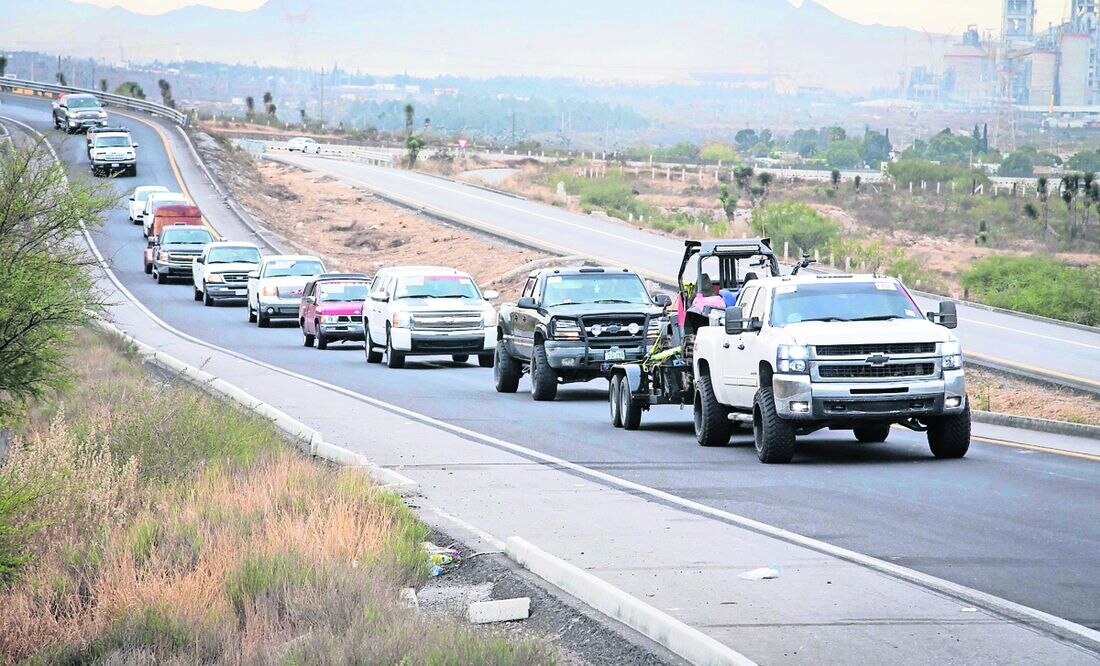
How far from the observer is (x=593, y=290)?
26031 millimetres

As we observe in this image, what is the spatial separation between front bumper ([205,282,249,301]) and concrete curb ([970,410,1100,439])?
2869 centimetres

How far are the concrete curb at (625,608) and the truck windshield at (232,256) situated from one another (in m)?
37.3

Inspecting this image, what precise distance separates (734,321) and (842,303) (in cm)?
128

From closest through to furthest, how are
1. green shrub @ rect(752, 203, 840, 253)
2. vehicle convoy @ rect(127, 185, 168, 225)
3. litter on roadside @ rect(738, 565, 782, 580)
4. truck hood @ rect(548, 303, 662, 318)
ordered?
litter on roadside @ rect(738, 565, 782, 580)
truck hood @ rect(548, 303, 662, 318)
vehicle convoy @ rect(127, 185, 168, 225)
green shrub @ rect(752, 203, 840, 253)

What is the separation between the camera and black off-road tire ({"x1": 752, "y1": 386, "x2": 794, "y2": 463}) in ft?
55.0

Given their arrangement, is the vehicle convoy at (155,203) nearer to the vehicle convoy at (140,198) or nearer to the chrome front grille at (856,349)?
the vehicle convoy at (140,198)

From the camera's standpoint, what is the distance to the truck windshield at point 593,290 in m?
25.8

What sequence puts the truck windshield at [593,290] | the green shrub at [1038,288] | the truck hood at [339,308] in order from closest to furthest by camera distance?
the truck windshield at [593,290] → the truck hood at [339,308] → the green shrub at [1038,288]

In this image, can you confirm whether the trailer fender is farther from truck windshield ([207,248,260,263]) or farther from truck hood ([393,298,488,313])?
truck windshield ([207,248,260,263])

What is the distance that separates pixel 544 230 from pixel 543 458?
46.8 meters

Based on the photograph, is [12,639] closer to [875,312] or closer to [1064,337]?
[875,312]

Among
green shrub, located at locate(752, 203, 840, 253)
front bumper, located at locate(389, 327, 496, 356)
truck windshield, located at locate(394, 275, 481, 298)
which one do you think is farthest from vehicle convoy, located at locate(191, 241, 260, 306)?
green shrub, located at locate(752, 203, 840, 253)

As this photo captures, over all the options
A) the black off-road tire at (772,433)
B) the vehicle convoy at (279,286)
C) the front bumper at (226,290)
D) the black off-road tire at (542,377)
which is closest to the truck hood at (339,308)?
the vehicle convoy at (279,286)

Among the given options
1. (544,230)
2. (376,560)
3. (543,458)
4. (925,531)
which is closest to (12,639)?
(376,560)
